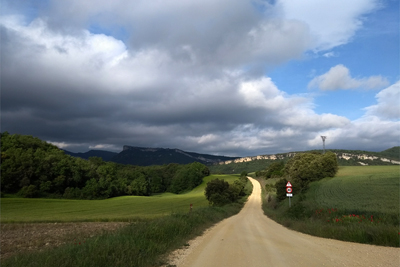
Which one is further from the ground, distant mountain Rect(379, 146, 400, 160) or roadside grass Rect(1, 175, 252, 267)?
distant mountain Rect(379, 146, 400, 160)

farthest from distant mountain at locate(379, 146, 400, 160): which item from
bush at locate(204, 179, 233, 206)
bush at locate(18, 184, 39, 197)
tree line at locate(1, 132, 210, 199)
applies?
bush at locate(18, 184, 39, 197)


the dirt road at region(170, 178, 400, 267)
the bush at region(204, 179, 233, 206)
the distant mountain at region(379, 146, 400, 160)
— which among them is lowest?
the bush at region(204, 179, 233, 206)

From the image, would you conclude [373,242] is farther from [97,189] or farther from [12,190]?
[97,189]

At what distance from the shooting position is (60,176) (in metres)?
61.9

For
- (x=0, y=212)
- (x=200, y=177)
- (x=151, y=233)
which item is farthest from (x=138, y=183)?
(x=151, y=233)

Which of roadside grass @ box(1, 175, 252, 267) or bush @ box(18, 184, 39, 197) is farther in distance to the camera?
bush @ box(18, 184, 39, 197)

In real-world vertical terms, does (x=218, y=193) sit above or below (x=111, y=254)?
below

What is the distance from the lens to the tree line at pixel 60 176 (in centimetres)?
4619

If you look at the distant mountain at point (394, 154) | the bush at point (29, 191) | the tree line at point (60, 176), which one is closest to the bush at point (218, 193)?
the tree line at point (60, 176)

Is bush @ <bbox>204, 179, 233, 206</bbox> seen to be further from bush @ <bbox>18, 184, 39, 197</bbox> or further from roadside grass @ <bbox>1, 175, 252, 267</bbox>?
roadside grass @ <bbox>1, 175, 252, 267</bbox>

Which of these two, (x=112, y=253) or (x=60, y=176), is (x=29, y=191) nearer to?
(x=60, y=176)

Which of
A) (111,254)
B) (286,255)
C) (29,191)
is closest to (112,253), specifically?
(111,254)

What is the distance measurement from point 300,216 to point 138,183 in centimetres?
9000

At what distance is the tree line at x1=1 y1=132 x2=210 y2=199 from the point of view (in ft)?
152
